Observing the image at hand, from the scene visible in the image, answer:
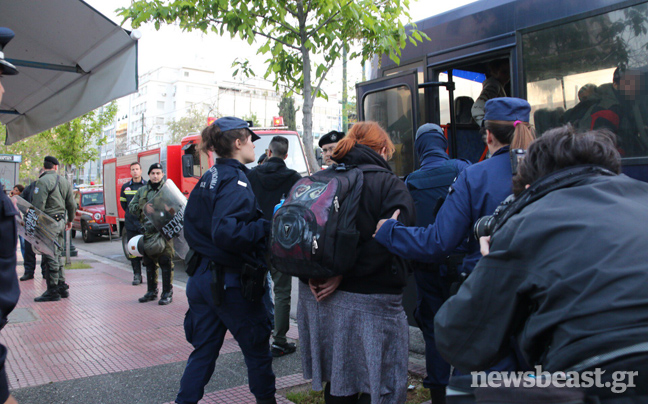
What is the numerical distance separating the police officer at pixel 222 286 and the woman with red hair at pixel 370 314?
520 mm

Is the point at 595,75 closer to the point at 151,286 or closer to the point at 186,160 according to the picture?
the point at 151,286

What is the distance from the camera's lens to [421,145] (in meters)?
3.57

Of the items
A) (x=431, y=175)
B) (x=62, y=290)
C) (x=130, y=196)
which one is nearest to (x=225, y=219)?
(x=431, y=175)

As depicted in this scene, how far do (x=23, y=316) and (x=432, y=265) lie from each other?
582 centimetres

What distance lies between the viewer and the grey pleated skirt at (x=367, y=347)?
2438 millimetres

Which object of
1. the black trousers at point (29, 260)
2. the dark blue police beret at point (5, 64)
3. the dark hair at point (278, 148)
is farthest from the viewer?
the black trousers at point (29, 260)

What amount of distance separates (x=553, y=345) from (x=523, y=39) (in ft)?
10.6

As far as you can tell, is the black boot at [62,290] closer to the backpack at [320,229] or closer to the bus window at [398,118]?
the bus window at [398,118]

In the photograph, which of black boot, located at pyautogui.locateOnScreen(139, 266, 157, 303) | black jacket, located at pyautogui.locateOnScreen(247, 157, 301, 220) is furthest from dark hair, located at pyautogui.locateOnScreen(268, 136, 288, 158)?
black boot, located at pyautogui.locateOnScreen(139, 266, 157, 303)

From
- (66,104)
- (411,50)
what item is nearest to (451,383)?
(411,50)

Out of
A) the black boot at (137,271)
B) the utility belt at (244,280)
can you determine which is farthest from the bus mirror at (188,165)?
the utility belt at (244,280)

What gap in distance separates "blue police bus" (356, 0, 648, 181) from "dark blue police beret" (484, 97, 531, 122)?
127 centimetres

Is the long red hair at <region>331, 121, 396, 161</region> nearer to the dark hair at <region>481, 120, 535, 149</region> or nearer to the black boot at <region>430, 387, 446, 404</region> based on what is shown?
the dark hair at <region>481, 120, 535, 149</region>

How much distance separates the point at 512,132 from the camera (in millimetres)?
2457
